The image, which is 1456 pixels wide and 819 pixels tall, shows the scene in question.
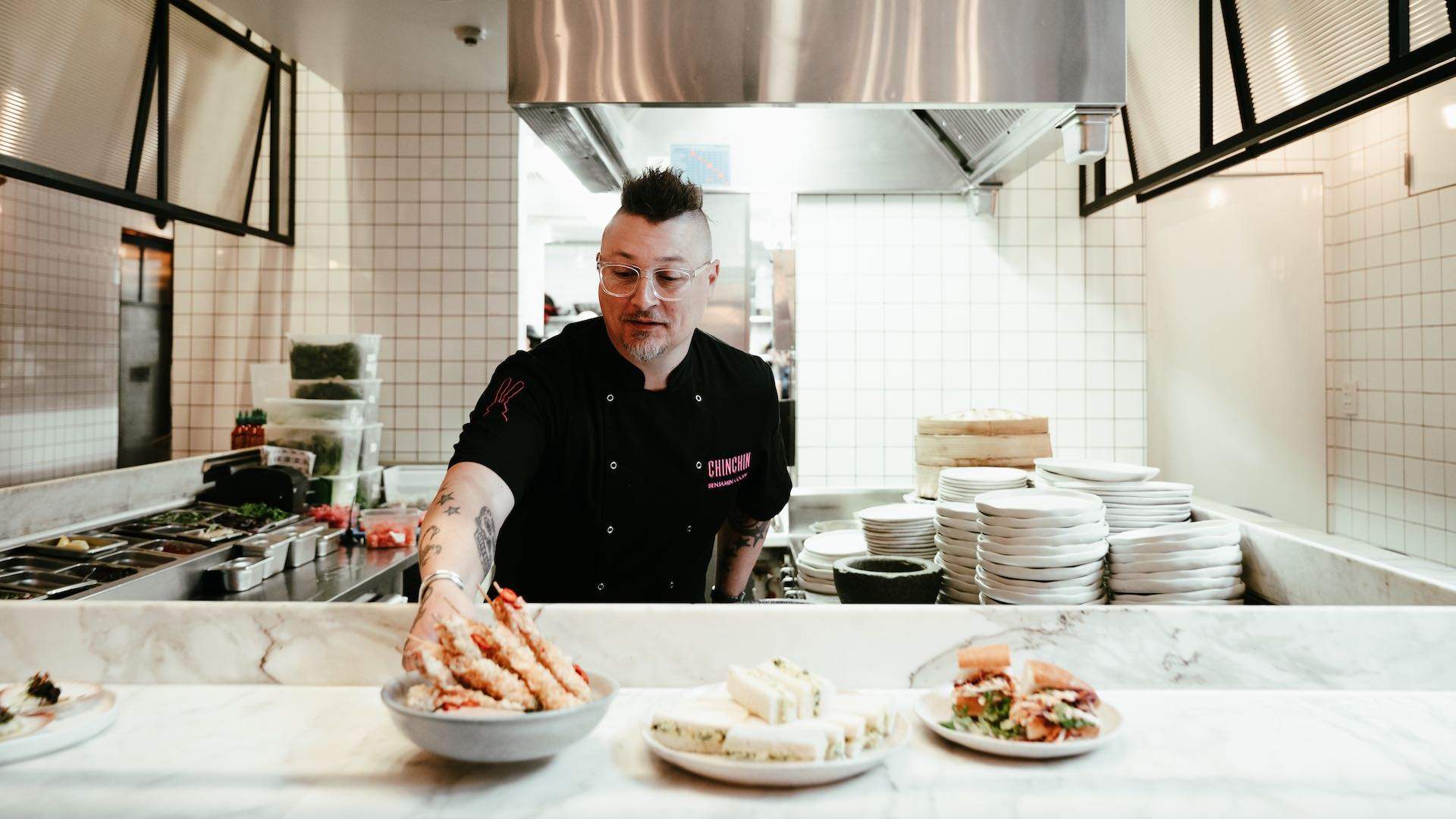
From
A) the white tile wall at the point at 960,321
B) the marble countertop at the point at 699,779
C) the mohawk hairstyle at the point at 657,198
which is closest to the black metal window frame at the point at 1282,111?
the white tile wall at the point at 960,321

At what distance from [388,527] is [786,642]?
2.28 m

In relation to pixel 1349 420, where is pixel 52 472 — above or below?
below

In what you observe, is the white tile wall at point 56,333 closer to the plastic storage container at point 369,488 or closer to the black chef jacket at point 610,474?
the plastic storage container at point 369,488

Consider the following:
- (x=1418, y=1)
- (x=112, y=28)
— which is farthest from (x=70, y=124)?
(x=1418, y=1)

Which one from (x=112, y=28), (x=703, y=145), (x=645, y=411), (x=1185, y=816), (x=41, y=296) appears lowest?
(x=1185, y=816)

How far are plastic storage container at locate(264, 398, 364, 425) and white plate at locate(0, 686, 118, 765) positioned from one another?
242 centimetres

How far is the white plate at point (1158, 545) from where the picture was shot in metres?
1.68

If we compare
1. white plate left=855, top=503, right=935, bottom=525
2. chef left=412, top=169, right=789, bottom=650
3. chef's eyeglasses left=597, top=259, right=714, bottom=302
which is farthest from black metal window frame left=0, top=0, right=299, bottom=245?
white plate left=855, top=503, right=935, bottom=525

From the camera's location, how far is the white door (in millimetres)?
3949

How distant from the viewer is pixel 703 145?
9.57 ft

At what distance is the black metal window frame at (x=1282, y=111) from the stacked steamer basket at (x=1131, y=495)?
1.04 m

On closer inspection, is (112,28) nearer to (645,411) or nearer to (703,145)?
(703,145)

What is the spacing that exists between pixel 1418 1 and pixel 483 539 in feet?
7.43

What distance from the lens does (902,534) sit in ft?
7.25
